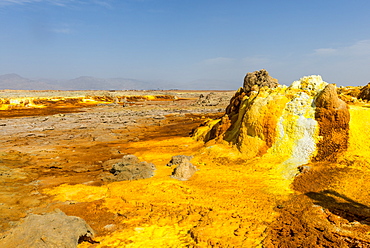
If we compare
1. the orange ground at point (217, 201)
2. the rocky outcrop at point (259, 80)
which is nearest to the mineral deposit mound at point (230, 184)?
the orange ground at point (217, 201)

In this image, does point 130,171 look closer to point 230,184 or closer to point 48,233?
point 230,184

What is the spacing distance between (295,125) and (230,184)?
185 inches

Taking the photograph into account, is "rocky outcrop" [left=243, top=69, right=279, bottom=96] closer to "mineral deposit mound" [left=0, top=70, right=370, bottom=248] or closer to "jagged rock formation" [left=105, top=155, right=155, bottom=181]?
"mineral deposit mound" [left=0, top=70, right=370, bottom=248]

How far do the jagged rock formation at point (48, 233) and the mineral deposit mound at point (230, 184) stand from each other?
0.13 feet

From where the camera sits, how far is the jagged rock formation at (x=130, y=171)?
12070mm

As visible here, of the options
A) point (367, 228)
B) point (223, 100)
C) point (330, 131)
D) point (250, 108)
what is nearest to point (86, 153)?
point (250, 108)

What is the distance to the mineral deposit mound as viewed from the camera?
7.04 m

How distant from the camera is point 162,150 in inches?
683

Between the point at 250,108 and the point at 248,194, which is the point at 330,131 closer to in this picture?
the point at 250,108

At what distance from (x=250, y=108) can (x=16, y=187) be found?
477 inches

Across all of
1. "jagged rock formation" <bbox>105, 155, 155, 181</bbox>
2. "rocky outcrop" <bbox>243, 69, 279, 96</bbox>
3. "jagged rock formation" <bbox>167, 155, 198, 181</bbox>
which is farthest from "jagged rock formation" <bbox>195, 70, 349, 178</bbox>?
"rocky outcrop" <bbox>243, 69, 279, 96</bbox>

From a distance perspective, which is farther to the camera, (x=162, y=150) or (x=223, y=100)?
(x=223, y=100)

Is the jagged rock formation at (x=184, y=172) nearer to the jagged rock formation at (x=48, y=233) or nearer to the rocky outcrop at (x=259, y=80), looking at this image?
the jagged rock formation at (x=48, y=233)

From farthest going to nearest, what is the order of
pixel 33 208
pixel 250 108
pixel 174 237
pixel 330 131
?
pixel 250 108 < pixel 330 131 < pixel 33 208 < pixel 174 237
